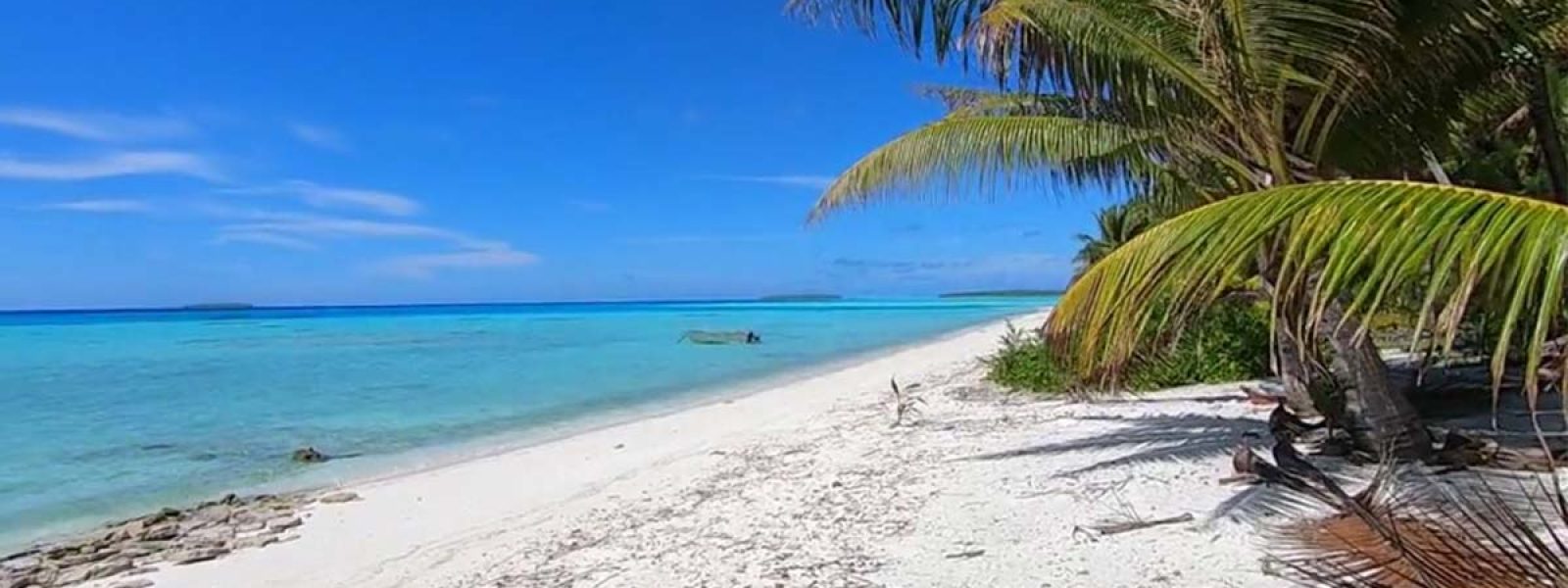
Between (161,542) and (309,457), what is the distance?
390 centimetres

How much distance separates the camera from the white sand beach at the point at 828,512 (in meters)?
4.29

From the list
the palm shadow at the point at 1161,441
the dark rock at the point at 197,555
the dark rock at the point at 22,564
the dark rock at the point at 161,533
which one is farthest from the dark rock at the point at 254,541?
the palm shadow at the point at 1161,441

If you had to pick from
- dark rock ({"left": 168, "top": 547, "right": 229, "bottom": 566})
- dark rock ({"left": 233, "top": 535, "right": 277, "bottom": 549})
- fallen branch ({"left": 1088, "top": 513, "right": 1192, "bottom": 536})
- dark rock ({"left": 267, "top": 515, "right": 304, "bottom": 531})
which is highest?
fallen branch ({"left": 1088, "top": 513, "right": 1192, "bottom": 536})

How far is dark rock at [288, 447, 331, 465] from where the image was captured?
1018cm

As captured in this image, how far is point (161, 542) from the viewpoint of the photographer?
21.2ft

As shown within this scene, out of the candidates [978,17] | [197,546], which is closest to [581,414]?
[197,546]

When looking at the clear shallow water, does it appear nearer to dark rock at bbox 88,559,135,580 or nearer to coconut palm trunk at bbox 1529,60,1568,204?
dark rock at bbox 88,559,135,580

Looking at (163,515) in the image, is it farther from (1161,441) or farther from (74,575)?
(1161,441)

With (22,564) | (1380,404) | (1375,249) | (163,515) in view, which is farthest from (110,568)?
(1380,404)

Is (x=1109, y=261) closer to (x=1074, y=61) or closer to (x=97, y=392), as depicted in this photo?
(x=1074, y=61)

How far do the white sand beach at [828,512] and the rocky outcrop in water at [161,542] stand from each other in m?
0.20

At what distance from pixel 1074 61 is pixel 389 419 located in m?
11.1

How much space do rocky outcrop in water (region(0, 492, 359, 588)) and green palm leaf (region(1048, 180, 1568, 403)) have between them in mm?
Answer: 5433

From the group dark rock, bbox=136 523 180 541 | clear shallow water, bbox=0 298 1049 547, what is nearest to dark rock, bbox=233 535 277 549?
dark rock, bbox=136 523 180 541
